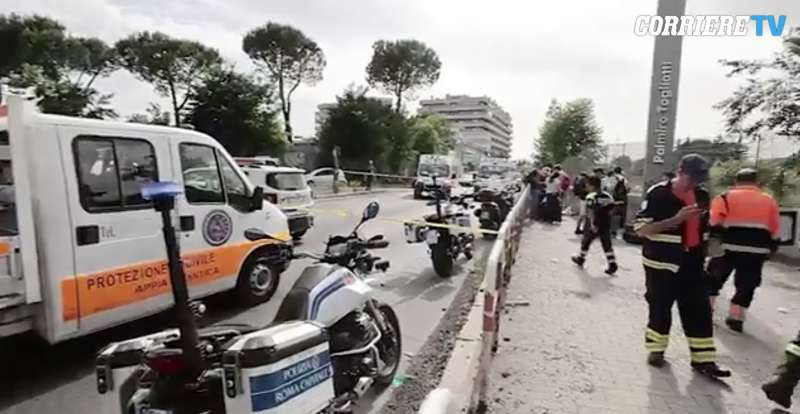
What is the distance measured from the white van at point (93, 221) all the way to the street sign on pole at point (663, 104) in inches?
474

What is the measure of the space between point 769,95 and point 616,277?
7.41 metres

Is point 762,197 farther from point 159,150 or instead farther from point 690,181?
point 159,150

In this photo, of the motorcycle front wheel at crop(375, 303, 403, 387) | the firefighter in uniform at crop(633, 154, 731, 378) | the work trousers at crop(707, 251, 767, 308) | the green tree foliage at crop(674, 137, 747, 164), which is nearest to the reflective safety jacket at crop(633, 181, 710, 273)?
the firefighter in uniform at crop(633, 154, 731, 378)

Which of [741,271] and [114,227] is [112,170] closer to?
[114,227]

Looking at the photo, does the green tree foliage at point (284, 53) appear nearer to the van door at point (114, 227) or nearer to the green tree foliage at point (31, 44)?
the green tree foliage at point (31, 44)

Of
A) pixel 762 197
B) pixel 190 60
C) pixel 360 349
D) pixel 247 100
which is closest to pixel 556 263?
pixel 762 197

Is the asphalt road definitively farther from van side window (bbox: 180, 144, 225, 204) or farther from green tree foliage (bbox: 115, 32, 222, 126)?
green tree foliage (bbox: 115, 32, 222, 126)

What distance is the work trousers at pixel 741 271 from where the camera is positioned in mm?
5527

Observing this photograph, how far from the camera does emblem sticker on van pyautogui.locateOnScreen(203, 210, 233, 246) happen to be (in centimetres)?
544

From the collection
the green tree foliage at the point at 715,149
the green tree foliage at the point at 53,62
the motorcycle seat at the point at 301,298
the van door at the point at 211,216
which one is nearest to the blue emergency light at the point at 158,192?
the motorcycle seat at the point at 301,298

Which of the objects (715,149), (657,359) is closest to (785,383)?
(657,359)

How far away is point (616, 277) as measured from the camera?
27.6ft

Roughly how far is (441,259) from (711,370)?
4.25m

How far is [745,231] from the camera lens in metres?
5.50
